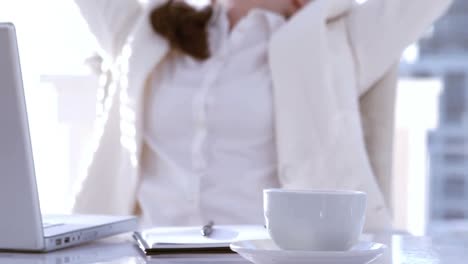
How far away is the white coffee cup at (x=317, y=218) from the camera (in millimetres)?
695

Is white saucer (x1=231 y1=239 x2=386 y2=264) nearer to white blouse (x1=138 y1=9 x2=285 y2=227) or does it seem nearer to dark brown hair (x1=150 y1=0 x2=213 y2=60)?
white blouse (x1=138 y1=9 x2=285 y2=227)

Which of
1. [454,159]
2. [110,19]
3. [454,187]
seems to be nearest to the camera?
[110,19]

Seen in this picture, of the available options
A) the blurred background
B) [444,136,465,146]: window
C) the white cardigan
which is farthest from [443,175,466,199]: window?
the white cardigan

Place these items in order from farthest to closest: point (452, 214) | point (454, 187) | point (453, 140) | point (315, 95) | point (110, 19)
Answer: point (454, 187)
point (452, 214)
point (453, 140)
point (110, 19)
point (315, 95)

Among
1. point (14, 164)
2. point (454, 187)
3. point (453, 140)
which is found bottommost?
point (454, 187)

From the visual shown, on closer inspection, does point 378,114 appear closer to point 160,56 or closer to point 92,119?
point 160,56

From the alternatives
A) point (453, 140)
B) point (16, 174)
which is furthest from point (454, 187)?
point (16, 174)

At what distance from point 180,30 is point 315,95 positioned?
0.30 metres

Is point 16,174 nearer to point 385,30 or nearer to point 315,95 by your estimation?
point 315,95

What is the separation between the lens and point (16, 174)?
0.78 metres

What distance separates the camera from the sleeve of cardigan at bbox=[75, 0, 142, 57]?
1.77 meters

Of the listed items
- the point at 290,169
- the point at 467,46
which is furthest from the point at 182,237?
the point at 467,46

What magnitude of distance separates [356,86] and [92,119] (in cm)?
67

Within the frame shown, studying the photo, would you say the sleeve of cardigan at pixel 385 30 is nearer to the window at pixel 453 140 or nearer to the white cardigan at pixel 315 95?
the white cardigan at pixel 315 95
